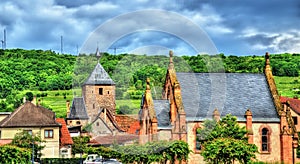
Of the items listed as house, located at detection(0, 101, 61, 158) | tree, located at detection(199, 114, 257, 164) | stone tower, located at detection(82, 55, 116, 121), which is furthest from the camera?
stone tower, located at detection(82, 55, 116, 121)

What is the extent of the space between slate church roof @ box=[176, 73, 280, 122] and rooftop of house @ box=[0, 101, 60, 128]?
27040 mm

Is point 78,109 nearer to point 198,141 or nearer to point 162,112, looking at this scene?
point 162,112

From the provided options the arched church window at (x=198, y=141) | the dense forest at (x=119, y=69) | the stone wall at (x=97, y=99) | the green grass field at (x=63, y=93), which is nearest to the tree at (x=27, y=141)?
the dense forest at (x=119, y=69)

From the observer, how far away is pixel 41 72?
18262 centimetres

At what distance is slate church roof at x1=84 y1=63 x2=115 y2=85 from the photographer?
107m

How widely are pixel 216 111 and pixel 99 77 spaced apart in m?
57.1

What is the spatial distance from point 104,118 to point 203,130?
60.3m

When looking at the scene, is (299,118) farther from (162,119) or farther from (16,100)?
(16,100)

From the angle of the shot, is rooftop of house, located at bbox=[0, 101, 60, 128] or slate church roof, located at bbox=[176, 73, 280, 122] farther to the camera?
rooftop of house, located at bbox=[0, 101, 60, 128]

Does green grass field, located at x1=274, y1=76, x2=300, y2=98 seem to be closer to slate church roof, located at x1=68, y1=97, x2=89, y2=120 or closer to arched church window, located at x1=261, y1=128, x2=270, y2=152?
slate church roof, located at x1=68, y1=97, x2=89, y2=120

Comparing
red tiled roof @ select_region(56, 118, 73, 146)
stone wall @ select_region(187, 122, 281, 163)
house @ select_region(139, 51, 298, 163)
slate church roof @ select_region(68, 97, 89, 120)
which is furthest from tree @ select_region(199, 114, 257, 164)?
slate church roof @ select_region(68, 97, 89, 120)

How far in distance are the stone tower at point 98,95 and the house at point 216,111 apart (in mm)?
49944

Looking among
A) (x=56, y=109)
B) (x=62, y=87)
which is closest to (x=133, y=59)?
(x=56, y=109)

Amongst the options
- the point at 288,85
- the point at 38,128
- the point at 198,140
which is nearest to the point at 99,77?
the point at 38,128
